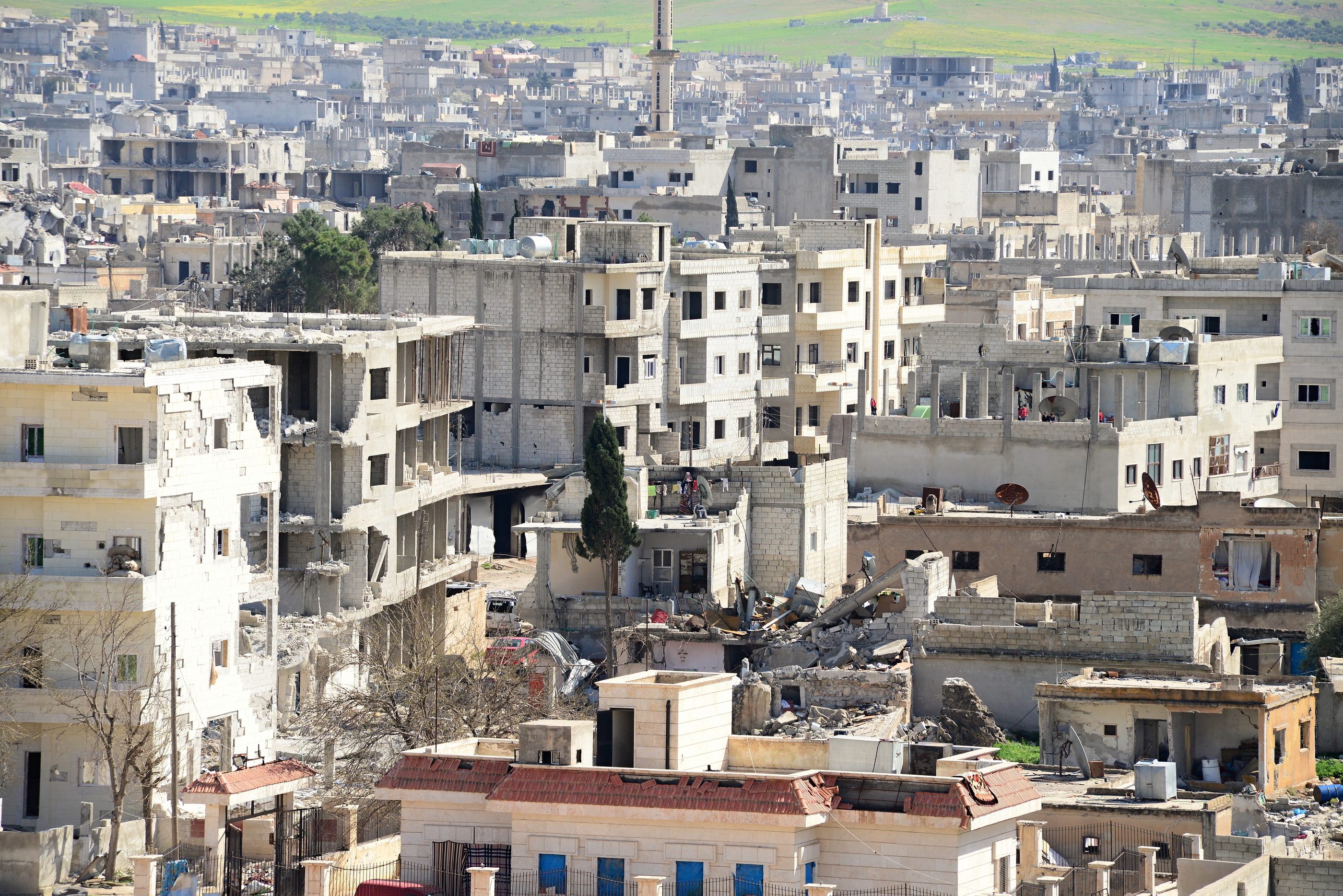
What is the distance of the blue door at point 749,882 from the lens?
22.9m

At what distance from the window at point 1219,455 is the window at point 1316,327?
5.65 m

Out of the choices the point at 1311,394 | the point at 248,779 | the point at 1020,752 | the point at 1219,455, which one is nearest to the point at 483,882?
the point at 248,779

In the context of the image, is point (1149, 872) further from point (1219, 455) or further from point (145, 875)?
point (1219, 455)

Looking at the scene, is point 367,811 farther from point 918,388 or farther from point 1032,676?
point 918,388

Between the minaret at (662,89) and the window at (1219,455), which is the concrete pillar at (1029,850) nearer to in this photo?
the window at (1219,455)

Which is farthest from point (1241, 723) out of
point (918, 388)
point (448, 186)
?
point (448, 186)

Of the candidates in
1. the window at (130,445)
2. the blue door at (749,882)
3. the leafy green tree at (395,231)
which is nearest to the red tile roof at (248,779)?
the window at (130,445)

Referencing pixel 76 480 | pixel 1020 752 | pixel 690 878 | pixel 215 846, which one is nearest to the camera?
pixel 690 878

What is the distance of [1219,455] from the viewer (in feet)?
178

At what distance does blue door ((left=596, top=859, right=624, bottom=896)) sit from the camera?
23.3 metres

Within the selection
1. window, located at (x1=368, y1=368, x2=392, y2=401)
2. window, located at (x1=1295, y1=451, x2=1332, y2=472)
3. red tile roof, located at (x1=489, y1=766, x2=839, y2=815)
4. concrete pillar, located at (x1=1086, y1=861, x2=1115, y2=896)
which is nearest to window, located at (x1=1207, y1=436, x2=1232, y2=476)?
window, located at (x1=1295, y1=451, x2=1332, y2=472)

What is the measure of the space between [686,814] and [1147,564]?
75.5 feet

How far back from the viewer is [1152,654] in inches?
1511

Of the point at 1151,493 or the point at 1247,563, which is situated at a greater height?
the point at 1151,493
